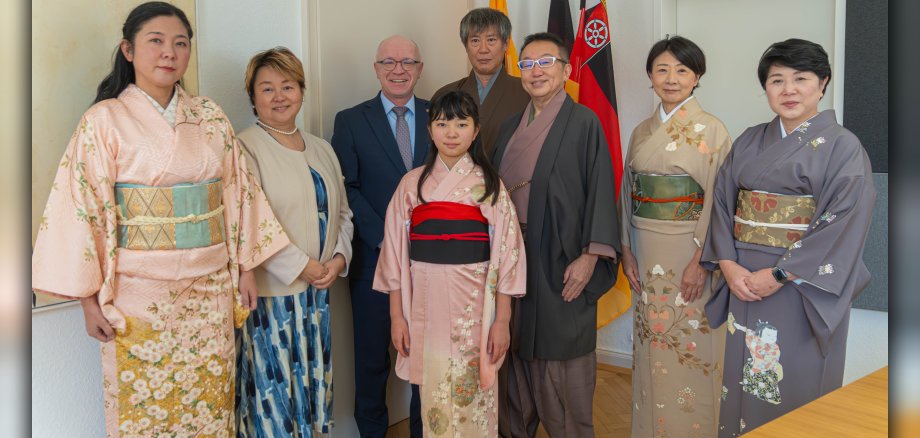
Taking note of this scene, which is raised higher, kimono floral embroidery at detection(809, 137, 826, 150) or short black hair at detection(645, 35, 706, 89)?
short black hair at detection(645, 35, 706, 89)

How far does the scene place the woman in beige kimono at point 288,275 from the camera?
7.95 feet

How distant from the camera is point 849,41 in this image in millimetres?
3213

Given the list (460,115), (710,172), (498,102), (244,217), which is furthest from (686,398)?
(244,217)

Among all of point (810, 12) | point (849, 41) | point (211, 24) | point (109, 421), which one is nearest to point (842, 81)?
point (849, 41)

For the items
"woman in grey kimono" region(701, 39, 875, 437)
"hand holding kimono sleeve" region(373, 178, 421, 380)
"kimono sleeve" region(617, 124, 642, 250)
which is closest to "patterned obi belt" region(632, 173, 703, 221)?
"kimono sleeve" region(617, 124, 642, 250)

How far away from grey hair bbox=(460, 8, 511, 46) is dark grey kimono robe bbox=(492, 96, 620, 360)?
662mm

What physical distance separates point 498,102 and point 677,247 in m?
1.00

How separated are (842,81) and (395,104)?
77.5 inches

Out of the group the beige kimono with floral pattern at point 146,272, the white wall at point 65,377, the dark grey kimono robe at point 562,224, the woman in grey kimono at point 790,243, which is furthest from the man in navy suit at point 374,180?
the woman in grey kimono at point 790,243

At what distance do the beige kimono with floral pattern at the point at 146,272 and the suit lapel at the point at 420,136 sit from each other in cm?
96

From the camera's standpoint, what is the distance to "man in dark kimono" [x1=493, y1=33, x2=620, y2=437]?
2572 mm

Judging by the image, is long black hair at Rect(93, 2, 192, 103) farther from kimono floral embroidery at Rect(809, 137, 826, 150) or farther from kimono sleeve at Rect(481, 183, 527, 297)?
kimono floral embroidery at Rect(809, 137, 826, 150)

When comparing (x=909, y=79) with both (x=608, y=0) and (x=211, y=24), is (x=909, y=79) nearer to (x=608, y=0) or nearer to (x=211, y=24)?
(x=211, y=24)

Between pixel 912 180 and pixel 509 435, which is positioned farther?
pixel 509 435
